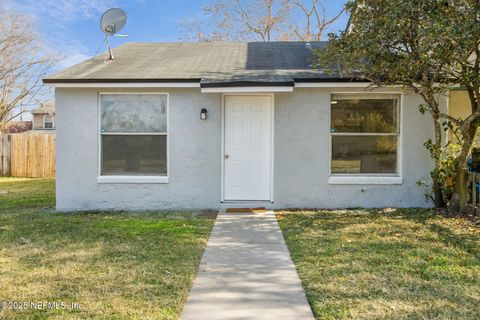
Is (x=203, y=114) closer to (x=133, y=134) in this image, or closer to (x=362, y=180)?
(x=133, y=134)

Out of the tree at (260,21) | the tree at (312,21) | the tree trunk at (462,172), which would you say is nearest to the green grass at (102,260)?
the tree trunk at (462,172)

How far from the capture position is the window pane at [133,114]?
812 centimetres

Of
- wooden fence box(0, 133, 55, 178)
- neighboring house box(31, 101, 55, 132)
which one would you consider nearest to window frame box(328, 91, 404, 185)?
wooden fence box(0, 133, 55, 178)

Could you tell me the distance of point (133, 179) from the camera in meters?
8.12

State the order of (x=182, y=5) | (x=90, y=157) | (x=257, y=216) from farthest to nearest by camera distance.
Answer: (x=182, y=5) → (x=90, y=157) → (x=257, y=216)

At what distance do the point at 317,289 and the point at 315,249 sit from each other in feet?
4.55

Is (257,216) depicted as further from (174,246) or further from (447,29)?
(447,29)

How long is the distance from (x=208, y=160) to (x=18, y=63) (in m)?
19.6

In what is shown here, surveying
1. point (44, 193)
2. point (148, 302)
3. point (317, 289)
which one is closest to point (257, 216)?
point (317, 289)

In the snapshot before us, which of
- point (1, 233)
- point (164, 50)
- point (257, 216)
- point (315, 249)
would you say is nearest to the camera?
point (315, 249)

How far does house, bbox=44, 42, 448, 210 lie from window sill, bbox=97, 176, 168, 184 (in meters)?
0.02

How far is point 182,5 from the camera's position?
75.7 feet

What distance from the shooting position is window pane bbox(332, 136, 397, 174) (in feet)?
26.6

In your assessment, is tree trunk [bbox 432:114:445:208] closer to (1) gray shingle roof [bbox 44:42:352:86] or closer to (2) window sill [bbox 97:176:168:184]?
(1) gray shingle roof [bbox 44:42:352:86]
